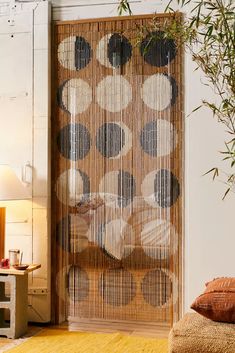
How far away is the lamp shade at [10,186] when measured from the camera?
13.2 ft

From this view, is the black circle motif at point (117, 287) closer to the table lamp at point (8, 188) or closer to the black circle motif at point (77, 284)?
the black circle motif at point (77, 284)

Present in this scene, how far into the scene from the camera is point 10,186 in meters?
4.04

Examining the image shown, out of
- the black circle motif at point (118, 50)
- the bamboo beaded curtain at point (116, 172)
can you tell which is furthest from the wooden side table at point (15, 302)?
the black circle motif at point (118, 50)

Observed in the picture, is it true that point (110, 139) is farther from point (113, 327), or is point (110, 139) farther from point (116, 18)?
point (113, 327)

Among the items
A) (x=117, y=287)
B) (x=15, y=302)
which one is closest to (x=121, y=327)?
(x=117, y=287)

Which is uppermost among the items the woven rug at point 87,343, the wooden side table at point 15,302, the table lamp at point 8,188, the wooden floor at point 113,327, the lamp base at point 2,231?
the table lamp at point 8,188

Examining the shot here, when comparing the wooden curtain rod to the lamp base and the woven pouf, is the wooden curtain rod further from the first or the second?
the woven pouf

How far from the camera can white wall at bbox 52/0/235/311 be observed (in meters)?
3.82

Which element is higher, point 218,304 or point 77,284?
point 218,304

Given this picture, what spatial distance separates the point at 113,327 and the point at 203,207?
1.22 meters

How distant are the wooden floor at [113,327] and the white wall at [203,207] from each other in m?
0.38

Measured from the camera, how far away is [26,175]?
4414mm

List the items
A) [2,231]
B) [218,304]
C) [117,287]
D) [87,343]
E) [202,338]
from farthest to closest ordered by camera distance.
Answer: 1. [117,287]
2. [2,231]
3. [87,343]
4. [218,304]
5. [202,338]

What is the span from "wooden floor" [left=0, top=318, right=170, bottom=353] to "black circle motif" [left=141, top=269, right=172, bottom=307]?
0.19m
